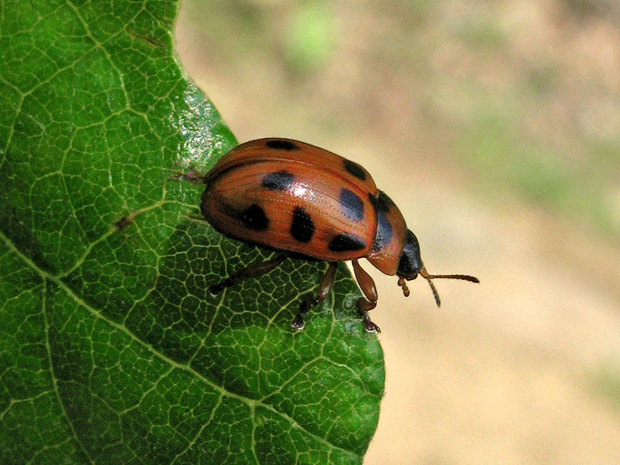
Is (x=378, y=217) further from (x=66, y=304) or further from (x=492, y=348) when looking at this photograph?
(x=492, y=348)

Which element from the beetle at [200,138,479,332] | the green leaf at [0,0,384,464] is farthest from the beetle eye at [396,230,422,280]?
the green leaf at [0,0,384,464]

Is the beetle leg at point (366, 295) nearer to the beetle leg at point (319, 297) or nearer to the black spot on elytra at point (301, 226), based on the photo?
the beetle leg at point (319, 297)

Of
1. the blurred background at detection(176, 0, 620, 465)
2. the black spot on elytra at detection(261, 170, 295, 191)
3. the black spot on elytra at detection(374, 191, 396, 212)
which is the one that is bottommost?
the black spot on elytra at detection(261, 170, 295, 191)

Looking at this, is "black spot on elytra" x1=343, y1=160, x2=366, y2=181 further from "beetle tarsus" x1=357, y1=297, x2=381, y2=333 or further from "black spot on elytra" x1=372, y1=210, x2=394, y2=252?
"beetle tarsus" x1=357, y1=297, x2=381, y2=333

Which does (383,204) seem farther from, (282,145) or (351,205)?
(282,145)

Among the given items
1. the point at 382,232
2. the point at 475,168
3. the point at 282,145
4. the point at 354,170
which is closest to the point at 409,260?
the point at 382,232

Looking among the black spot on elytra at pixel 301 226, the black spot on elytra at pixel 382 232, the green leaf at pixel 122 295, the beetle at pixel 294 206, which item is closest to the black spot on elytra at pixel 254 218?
the beetle at pixel 294 206
